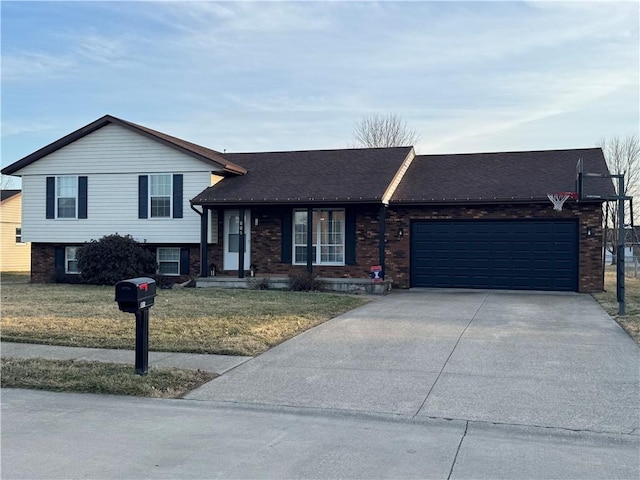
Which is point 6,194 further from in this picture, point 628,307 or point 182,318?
point 628,307

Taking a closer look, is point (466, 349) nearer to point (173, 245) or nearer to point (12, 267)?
point (173, 245)

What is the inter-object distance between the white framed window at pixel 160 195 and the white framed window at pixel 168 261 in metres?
1.29

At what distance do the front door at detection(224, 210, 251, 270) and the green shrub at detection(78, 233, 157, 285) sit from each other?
2.59 m

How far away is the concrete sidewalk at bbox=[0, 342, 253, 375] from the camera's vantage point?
836 cm

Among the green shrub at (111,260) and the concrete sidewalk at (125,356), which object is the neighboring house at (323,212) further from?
the concrete sidewalk at (125,356)

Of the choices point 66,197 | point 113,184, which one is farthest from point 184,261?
point 66,197

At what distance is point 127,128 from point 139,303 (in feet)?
49.8

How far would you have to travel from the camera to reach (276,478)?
4.63m

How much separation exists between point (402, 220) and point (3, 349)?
510 inches

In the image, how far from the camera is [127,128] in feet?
69.9

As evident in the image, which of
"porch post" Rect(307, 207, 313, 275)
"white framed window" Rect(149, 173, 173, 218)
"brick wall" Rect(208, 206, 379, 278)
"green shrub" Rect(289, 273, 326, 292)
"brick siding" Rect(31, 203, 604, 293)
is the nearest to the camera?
"brick siding" Rect(31, 203, 604, 293)

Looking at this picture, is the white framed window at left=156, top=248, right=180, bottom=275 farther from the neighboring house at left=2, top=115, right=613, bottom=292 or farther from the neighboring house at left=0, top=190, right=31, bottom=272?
the neighboring house at left=0, top=190, right=31, bottom=272

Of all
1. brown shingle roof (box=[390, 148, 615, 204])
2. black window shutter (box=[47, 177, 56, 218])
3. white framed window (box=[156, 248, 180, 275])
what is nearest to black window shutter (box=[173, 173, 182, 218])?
white framed window (box=[156, 248, 180, 275])

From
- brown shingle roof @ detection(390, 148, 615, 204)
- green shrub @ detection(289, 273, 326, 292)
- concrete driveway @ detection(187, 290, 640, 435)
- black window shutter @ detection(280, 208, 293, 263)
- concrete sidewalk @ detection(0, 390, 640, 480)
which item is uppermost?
brown shingle roof @ detection(390, 148, 615, 204)
